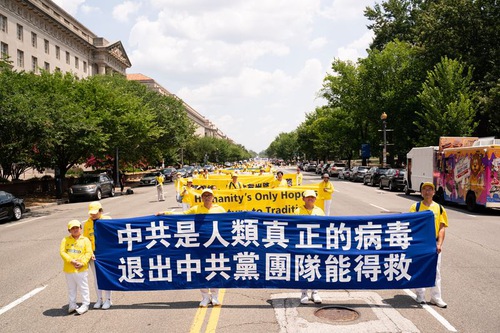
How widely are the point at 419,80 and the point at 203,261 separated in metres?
45.2

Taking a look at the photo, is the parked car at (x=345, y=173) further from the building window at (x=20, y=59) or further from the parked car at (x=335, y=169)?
the building window at (x=20, y=59)

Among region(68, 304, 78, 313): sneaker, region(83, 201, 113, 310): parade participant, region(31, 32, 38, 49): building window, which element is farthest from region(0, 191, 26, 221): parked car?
region(31, 32, 38, 49): building window

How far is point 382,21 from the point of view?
59.2m

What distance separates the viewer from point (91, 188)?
28234mm

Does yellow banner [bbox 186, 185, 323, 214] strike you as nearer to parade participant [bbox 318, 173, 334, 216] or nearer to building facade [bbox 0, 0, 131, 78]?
parade participant [bbox 318, 173, 334, 216]

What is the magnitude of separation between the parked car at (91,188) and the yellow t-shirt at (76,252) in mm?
22821

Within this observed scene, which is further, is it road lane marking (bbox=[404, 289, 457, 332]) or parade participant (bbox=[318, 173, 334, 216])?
parade participant (bbox=[318, 173, 334, 216])

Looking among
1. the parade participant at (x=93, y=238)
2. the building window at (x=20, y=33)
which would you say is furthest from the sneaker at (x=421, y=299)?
the building window at (x=20, y=33)

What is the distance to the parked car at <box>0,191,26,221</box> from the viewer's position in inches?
728

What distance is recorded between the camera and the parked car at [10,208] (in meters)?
18.5

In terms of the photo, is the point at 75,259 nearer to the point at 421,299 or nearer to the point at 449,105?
the point at 421,299

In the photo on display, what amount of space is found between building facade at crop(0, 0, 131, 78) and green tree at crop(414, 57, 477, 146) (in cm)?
3321

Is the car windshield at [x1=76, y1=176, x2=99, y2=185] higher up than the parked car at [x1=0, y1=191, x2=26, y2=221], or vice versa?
the car windshield at [x1=76, y1=176, x2=99, y2=185]

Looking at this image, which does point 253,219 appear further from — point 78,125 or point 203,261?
point 78,125
